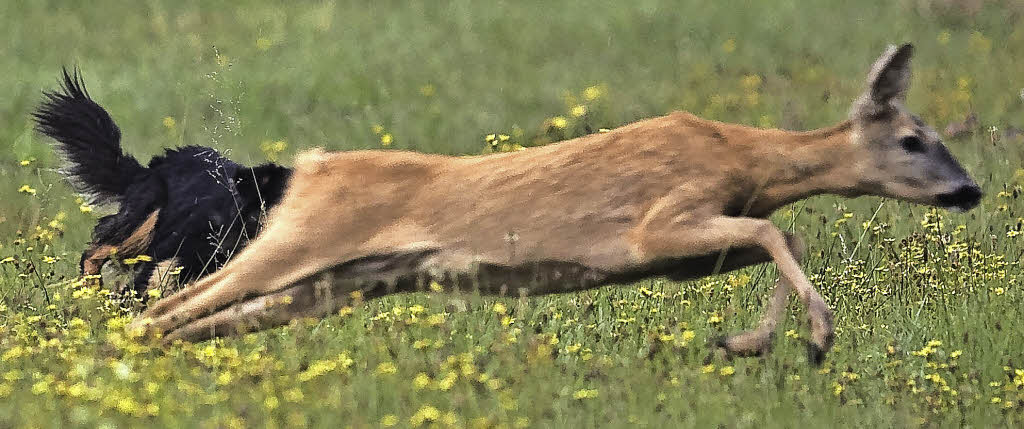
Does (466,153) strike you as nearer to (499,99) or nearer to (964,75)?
(499,99)

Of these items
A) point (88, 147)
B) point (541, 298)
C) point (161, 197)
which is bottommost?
point (541, 298)

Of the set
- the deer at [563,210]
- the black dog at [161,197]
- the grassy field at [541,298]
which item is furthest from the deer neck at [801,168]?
the black dog at [161,197]

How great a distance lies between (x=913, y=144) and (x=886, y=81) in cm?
26

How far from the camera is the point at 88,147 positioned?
24.2ft

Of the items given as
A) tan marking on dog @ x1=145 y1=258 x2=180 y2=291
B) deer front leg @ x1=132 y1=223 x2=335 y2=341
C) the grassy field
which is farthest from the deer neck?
tan marking on dog @ x1=145 y1=258 x2=180 y2=291

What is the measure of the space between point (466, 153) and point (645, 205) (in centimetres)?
551

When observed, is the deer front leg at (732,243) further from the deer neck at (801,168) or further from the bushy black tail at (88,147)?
the bushy black tail at (88,147)

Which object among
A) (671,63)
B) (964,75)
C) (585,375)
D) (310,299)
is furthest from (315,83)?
(585,375)

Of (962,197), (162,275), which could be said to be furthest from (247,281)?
(962,197)

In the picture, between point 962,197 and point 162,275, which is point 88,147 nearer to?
point 162,275

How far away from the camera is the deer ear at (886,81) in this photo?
20.1 ft

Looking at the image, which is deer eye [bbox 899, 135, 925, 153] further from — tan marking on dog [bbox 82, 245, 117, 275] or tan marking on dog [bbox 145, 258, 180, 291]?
tan marking on dog [bbox 82, 245, 117, 275]

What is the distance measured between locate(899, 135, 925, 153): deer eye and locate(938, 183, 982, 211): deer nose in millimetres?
191

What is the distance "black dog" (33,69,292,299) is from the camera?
6941 millimetres
